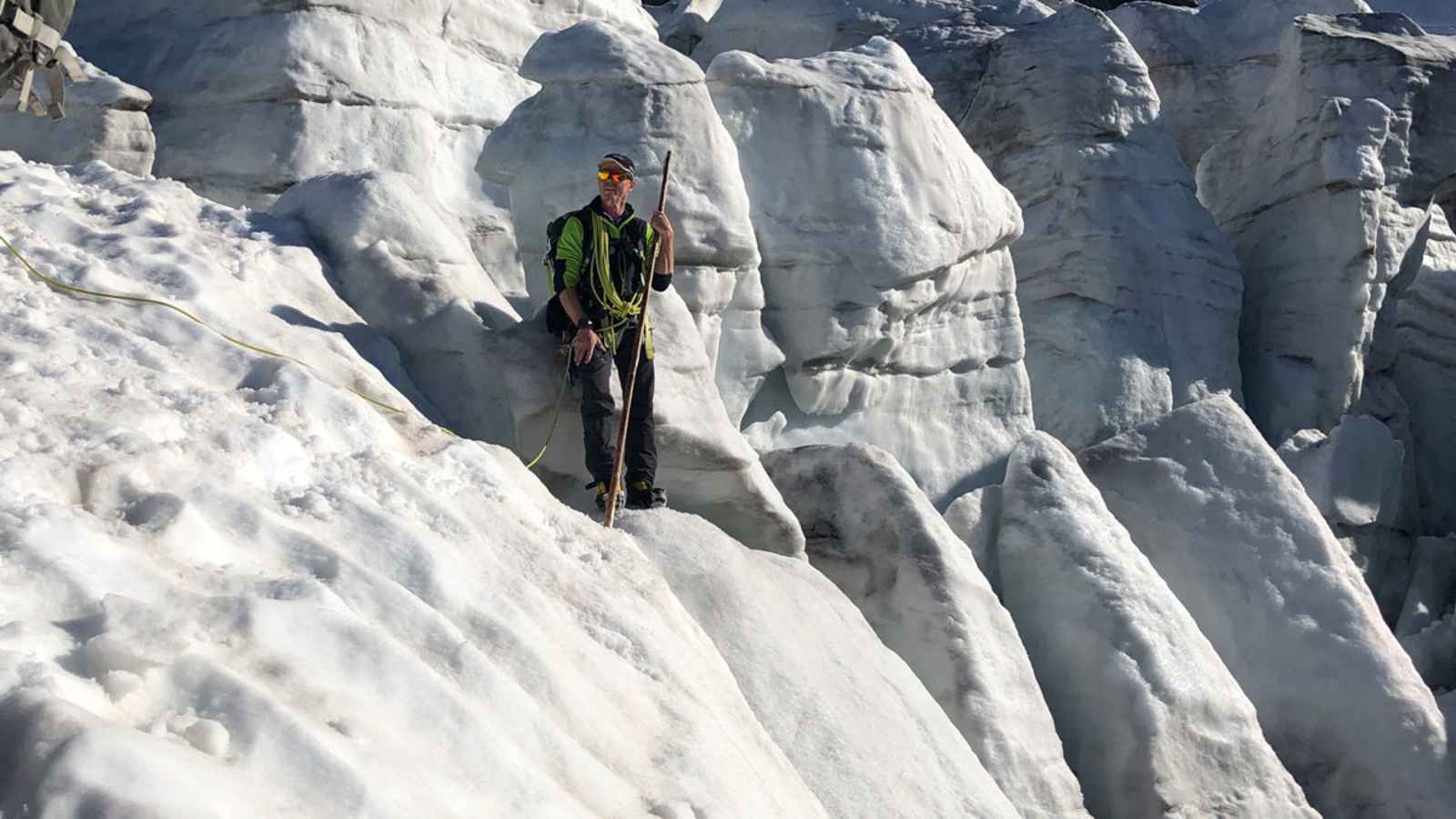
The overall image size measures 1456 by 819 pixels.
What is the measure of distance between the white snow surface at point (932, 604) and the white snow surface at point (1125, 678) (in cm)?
36

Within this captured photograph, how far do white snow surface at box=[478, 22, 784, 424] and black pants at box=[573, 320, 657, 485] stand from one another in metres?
1.78

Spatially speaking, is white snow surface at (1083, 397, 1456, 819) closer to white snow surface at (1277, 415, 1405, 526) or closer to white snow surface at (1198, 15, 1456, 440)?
white snow surface at (1277, 415, 1405, 526)

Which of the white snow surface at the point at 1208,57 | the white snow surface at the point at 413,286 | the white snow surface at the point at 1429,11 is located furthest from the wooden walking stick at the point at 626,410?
the white snow surface at the point at 1429,11

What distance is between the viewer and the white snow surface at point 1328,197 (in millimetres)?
13102

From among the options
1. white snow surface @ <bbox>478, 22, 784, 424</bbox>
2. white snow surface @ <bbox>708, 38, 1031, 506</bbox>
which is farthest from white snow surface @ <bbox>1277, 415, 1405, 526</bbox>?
white snow surface @ <bbox>478, 22, 784, 424</bbox>

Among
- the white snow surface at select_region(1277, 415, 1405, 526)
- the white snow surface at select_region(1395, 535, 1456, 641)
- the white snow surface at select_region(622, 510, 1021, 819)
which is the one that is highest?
the white snow surface at select_region(622, 510, 1021, 819)

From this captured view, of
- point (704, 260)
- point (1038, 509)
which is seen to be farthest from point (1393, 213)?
point (704, 260)

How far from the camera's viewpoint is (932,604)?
23.9 feet

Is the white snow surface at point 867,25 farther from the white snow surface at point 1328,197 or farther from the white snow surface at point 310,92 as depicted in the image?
the white snow surface at point 310,92

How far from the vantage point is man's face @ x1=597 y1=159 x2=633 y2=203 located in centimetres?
658

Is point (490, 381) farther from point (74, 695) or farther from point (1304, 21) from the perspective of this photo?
point (1304, 21)

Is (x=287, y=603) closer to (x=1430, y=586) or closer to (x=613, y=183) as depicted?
(x=613, y=183)

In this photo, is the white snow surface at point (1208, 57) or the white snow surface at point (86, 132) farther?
the white snow surface at point (1208, 57)

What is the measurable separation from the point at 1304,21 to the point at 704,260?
883 centimetres
